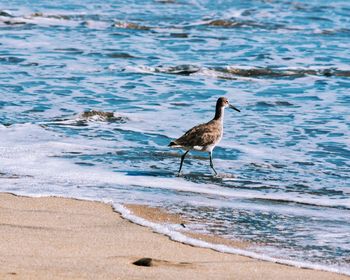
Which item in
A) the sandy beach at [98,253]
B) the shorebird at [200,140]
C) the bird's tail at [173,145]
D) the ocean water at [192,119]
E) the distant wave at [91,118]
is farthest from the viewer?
the distant wave at [91,118]

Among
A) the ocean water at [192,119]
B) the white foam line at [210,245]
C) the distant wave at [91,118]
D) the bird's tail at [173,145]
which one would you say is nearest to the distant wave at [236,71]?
the ocean water at [192,119]

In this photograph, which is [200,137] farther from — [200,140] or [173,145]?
[173,145]

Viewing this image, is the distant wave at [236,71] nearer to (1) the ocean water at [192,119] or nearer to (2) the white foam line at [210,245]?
(1) the ocean water at [192,119]

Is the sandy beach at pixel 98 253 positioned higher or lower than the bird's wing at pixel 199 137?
higher

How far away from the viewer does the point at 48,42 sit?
21016mm

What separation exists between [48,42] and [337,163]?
11580 mm

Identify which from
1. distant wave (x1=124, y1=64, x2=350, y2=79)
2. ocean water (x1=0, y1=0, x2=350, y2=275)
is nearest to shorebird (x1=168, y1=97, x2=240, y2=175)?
ocean water (x1=0, y1=0, x2=350, y2=275)

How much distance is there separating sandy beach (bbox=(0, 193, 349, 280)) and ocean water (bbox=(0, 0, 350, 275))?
0.30m

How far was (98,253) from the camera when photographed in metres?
6.25

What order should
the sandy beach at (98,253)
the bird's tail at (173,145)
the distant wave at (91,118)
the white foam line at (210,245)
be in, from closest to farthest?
1. the sandy beach at (98,253)
2. the white foam line at (210,245)
3. the bird's tail at (173,145)
4. the distant wave at (91,118)

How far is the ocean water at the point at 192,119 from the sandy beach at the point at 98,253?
30 centimetres

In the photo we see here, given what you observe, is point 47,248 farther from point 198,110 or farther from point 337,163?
point 198,110

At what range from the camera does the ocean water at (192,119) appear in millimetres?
8242

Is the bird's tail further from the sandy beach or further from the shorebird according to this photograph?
the sandy beach
